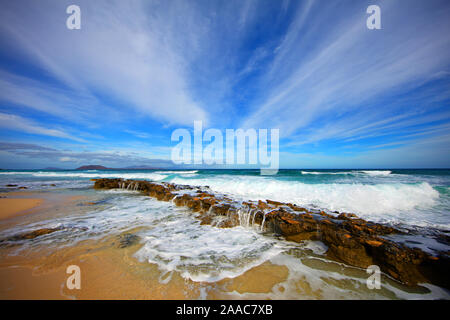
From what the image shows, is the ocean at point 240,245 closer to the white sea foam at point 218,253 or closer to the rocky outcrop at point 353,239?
the white sea foam at point 218,253

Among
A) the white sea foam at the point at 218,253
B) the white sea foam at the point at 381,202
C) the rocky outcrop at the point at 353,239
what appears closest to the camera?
the white sea foam at the point at 218,253

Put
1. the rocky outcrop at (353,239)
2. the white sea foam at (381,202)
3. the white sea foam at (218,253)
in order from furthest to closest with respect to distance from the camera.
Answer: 1. the white sea foam at (381,202)
2. the rocky outcrop at (353,239)
3. the white sea foam at (218,253)

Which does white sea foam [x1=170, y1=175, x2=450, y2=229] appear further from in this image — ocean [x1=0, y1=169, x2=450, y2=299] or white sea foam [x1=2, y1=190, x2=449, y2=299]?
white sea foam [x1=2, y1=190, x2=449, y2=299]

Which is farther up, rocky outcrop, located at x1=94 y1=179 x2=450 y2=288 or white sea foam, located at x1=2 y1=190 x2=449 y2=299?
rocky outcrop, located at x1=94 y1=179 x2=450 y2=288

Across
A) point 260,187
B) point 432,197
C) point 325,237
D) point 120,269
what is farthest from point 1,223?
point 432,197

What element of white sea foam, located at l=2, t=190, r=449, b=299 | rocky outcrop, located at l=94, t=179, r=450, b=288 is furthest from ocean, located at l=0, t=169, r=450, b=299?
rocky outcrop, located at l=94, t=179, r=450, b=288

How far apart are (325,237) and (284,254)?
1.30 m

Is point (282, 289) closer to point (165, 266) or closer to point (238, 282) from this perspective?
point (238, 282)

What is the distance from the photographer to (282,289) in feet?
7.64

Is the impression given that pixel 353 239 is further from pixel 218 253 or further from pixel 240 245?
pixel 218 253

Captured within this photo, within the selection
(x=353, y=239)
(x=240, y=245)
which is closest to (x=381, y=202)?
(x=353, y=239)

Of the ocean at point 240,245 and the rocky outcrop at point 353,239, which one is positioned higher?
the rocky outcrop at point 353,239

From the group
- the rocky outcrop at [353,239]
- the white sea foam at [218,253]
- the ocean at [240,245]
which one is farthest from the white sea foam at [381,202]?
the white sea foam at [218,253]

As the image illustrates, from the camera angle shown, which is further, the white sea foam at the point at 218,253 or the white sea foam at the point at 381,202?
the white sea foam at the point at 381,202
